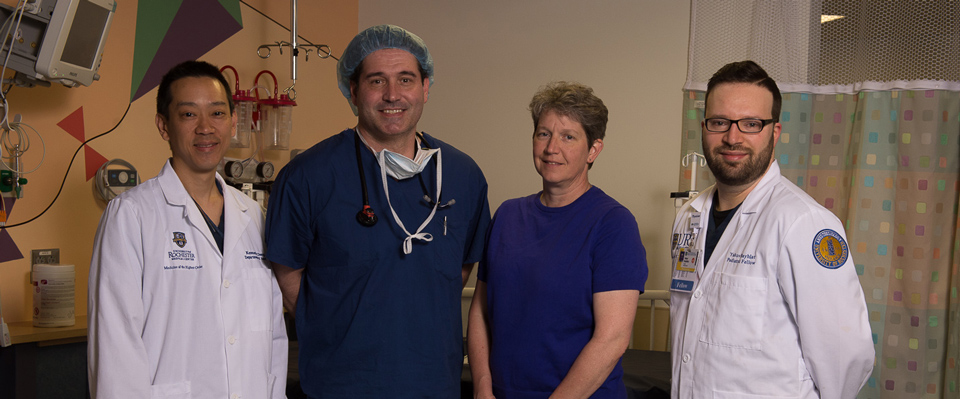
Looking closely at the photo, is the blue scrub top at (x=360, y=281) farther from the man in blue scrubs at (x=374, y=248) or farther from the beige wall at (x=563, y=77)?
the beige wall at (x=563, y=77)

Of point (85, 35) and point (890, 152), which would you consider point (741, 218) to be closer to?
point (890, 152)

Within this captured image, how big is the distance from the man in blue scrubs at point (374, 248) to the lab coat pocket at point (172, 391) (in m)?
0.26

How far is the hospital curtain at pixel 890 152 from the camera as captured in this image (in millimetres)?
2859

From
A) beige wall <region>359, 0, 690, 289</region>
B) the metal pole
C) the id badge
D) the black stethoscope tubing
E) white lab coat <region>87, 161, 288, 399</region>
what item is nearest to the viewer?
white lab coat <region>87, 161, 288, 399</region>

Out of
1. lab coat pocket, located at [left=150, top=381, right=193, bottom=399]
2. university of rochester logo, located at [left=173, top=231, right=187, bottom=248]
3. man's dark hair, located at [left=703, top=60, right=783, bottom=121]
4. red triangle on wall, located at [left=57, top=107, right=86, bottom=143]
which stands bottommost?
lab coat pocket, located at [left=150, top=381, right=193, bottom=399]

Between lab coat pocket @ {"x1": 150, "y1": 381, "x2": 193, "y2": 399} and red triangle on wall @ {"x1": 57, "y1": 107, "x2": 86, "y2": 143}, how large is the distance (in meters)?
1.62

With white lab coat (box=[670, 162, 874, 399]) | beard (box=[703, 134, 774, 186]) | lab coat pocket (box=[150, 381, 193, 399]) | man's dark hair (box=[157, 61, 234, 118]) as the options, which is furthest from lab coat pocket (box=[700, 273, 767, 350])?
man's dark hair (box=[157, 61, 234, 118])

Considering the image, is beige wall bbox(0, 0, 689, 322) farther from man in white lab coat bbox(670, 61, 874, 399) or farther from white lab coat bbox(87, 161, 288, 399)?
man in white lab coat bbox(670, 61, 874, 399)

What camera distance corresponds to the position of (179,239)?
61.3 inches

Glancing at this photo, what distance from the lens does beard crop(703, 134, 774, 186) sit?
1.62 m

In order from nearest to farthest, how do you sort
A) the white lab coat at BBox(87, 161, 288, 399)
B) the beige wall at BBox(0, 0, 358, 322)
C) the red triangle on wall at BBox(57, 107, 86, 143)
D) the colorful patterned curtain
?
the white lab coat at BBox(87, 161, 288, 399)
the beige wall at BBox(0, 0, 358, 322)
the red triangle on wall at BBox(57, 107, 86, 143)
the colorful patterned curtain

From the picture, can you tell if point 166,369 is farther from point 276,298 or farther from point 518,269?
point 518,269

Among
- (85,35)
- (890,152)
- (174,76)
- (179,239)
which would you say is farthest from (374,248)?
(890,152)

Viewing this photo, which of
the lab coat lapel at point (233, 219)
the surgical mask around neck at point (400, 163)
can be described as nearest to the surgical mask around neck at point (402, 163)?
the surgical mask around neck at point (400, 163)
